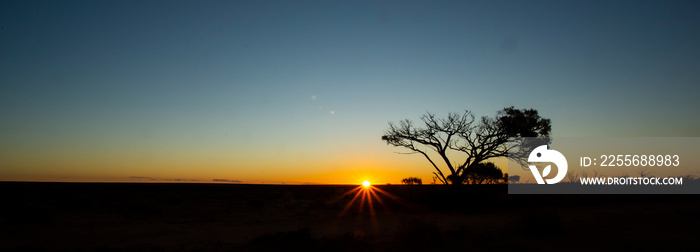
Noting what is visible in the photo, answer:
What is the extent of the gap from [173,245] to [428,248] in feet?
23.0

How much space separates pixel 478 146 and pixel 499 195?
3409 millimetres

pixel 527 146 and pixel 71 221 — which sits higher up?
pixel 527 146

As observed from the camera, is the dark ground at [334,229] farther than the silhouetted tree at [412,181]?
No

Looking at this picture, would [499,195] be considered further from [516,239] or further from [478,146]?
[516,239]

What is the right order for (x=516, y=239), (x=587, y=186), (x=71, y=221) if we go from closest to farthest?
(x=516, y=239)
(x=71, y=221)
(x=587, y=186)

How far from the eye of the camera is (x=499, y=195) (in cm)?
2270

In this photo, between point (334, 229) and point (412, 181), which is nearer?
point (334, 229)

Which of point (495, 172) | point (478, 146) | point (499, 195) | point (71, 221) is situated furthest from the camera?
point (495, 172)

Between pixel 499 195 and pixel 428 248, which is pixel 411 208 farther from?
pixel 428 248

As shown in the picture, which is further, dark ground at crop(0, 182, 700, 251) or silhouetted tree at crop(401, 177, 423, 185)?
silhouetted tree at crop(401, 177, 423, 185)

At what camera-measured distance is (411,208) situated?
2138 centimetres

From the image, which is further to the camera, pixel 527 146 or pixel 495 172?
pixel 495 172

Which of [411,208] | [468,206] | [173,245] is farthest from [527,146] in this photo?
[173,245]

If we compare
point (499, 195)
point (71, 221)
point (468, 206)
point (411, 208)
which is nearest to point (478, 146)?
point (499, 195)
